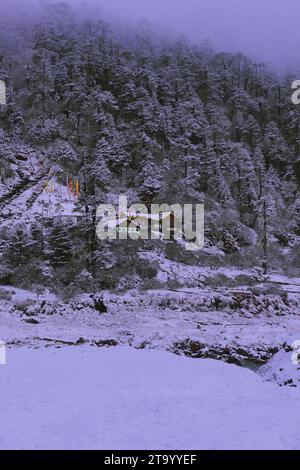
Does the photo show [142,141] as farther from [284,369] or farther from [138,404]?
[138,404]

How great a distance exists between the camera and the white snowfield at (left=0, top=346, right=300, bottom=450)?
9.42 m

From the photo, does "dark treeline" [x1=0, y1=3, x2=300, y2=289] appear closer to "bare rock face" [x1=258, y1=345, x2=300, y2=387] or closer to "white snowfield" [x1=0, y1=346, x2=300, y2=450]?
"white snowfield" [x1=0, y1=346, x2=300, y2=450]

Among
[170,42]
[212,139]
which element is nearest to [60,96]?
[212,139]

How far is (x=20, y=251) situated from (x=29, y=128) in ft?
99.4

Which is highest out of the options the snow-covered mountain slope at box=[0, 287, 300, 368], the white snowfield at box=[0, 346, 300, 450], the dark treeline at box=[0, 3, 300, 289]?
the dark treeline at box=[0, 3, 300, 289]

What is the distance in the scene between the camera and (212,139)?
5678cm

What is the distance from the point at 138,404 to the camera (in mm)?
11609

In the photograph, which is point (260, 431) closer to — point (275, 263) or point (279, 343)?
point (279, 343)

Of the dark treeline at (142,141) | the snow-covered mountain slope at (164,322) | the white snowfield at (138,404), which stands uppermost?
the dark treeline at (142,141)

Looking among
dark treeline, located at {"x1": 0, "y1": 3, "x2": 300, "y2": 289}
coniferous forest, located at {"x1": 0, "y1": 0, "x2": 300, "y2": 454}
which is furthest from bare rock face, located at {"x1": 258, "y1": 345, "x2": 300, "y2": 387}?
dark treeline, located at {"x1": 0, "y1": 3, "x2": 300, "y2": 289}

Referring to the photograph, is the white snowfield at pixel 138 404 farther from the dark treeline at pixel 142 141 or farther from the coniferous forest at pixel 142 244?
the dark treeline at pixel 142 141

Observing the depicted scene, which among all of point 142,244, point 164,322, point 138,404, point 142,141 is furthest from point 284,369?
point 142,141

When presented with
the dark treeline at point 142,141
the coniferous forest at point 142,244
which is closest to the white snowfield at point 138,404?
the coniferous forest at point 142,244

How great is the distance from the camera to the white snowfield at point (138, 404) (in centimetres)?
942
